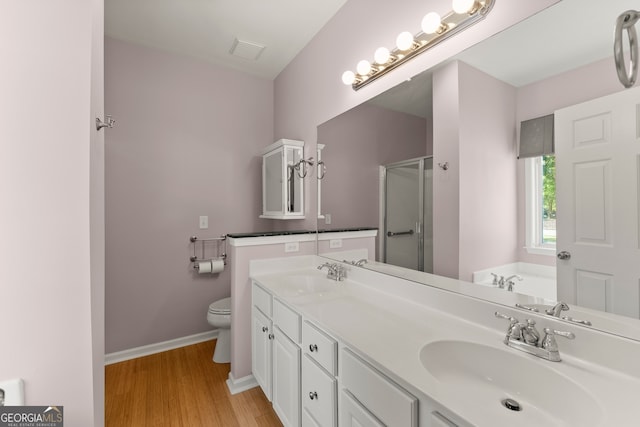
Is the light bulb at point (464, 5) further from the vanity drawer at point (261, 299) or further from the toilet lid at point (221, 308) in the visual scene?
the toilet lid at point (221, 308)

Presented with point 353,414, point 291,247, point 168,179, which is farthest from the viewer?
point 168,179

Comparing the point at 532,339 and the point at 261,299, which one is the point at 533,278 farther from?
the point at 261,299

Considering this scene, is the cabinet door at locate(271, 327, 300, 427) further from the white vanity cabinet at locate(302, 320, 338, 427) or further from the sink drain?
the sink drain

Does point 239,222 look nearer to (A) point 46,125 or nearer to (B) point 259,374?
(B) point 259,374

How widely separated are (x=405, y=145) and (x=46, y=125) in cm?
140

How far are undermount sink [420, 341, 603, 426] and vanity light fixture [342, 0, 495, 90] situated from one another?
126 cm

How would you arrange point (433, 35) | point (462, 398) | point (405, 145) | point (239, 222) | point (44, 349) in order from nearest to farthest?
point (462, 398) → point (44, 349) → point (433, 35) → point (405, 145) → point (239, 222)

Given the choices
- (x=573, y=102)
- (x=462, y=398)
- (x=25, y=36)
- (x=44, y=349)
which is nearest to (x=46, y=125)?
(x=25, y=36)

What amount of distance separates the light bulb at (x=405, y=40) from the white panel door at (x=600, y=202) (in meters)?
0.76

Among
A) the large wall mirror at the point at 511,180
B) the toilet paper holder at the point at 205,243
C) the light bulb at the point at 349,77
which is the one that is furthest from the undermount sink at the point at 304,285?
the light bulb at the point at 349,77

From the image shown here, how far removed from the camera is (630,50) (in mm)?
748

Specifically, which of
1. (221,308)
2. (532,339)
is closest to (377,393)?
(532,339)

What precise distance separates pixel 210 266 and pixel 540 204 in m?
2.45

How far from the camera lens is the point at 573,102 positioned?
87cm
